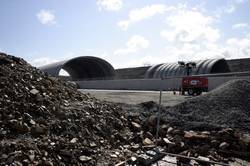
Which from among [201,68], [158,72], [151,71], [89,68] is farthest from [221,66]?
[89,68]

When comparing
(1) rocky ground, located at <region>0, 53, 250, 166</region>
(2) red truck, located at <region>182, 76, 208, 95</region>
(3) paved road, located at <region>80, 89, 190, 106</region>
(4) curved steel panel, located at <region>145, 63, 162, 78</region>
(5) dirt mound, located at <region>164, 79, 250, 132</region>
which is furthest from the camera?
(4) curved steel panel, located at <region>145, 63, 162, 78</region>

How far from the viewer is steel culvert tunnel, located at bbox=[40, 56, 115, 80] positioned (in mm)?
55081

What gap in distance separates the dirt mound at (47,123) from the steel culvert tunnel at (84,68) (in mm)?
42841

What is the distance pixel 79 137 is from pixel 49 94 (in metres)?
2.49

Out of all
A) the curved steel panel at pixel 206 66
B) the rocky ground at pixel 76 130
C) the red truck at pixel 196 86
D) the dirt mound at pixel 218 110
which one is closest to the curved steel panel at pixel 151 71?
the curved steel panel at pixel 206 66

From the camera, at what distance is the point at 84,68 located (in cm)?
6481

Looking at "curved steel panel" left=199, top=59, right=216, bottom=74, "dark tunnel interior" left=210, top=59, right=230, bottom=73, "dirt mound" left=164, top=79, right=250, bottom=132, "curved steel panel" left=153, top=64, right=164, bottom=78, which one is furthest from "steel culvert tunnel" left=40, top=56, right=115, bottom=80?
"dirt mound" left=164, top=79, right=250, bottom=132

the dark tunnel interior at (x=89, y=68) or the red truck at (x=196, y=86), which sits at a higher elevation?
the dark tunnel interior at (x=89, y=68)

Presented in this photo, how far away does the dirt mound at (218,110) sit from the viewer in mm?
12086

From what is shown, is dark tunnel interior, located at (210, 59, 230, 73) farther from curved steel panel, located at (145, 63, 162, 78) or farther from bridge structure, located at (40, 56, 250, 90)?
curved steel panel, located at (145, 63, 162, 78)

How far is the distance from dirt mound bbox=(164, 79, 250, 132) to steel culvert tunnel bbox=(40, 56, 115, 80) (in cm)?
3997

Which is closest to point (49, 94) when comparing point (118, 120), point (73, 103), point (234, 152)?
point (73, 103)

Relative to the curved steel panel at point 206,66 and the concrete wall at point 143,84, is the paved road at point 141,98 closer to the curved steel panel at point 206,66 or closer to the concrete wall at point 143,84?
the concrete wall at point 143,84

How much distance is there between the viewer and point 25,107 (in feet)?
27.3
